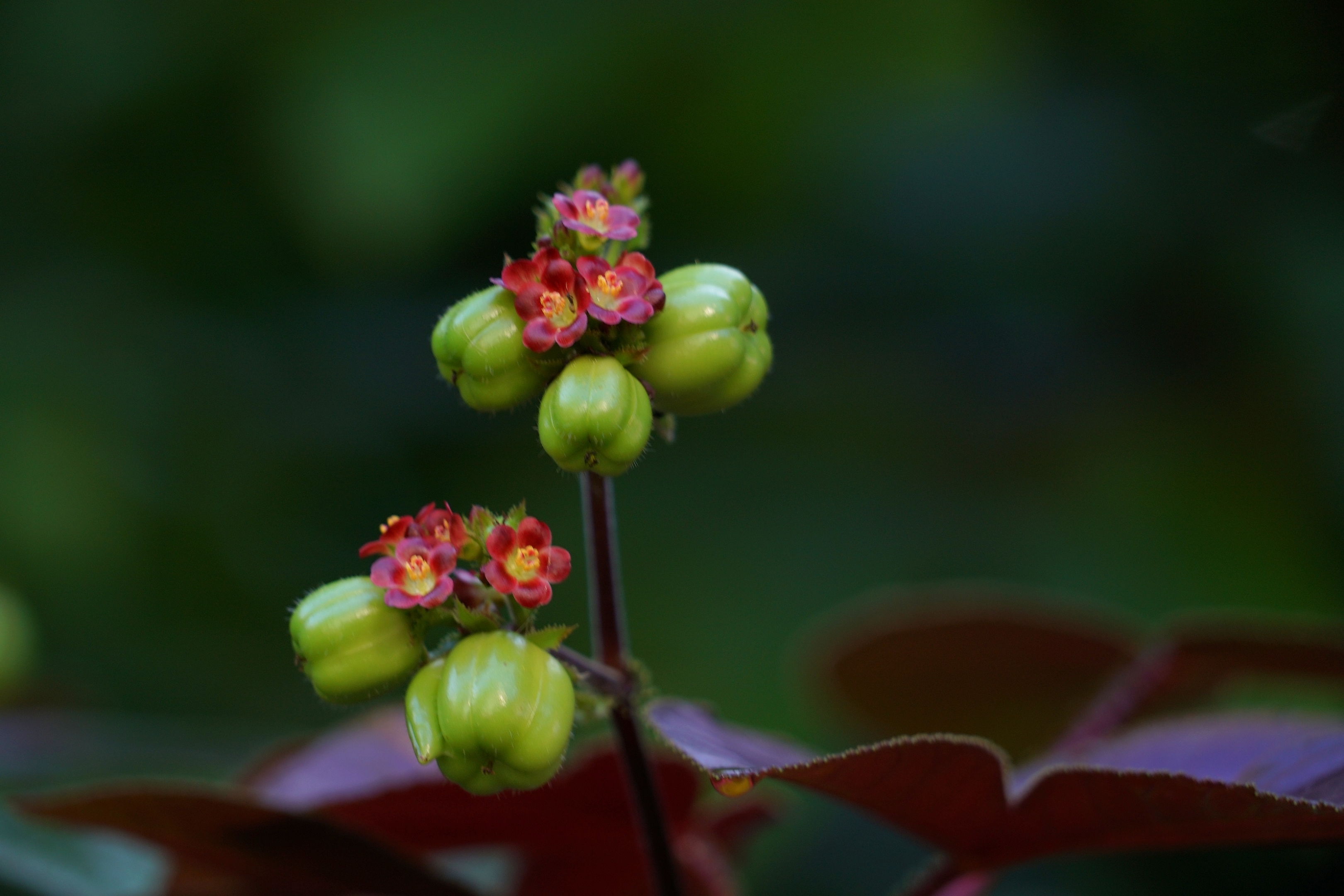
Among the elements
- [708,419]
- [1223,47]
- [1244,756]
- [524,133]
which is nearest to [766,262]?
[708,419]

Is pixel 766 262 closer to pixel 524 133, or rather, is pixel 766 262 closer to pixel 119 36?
pixel 524 133

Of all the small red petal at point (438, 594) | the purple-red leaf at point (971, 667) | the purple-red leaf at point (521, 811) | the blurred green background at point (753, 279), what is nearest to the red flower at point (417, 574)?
the small red petal at point (438, 594)

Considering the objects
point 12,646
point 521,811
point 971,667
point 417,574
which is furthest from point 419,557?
point 12,646

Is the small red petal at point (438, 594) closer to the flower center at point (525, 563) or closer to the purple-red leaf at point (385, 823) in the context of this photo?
the flower center at point (525, 563)

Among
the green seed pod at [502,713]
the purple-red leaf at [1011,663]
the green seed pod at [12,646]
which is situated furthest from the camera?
the green seed pod at [12,646]

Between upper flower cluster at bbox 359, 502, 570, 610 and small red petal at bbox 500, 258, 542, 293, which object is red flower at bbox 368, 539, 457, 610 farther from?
small red petal at bbox 500, 258, 542, 293

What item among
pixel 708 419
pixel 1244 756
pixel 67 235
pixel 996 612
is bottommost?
pixel 1244 756

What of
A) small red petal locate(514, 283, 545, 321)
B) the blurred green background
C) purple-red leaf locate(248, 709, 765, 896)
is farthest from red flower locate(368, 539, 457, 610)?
the blurred green background
